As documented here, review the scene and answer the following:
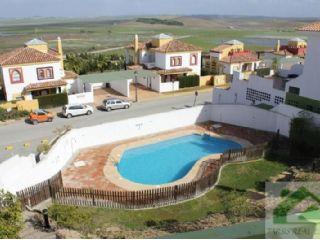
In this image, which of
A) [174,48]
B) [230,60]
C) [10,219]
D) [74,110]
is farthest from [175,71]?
[10,219]

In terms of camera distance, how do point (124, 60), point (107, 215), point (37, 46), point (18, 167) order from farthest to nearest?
point (124, 60) < point (37, 46) < point (18, 167) < point (107, 215)

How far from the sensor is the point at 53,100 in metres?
42.0

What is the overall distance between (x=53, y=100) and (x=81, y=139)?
13.4 meters

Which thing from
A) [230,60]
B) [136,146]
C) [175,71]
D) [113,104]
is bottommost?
[136,146]

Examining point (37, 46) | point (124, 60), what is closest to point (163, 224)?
point (37, 46)

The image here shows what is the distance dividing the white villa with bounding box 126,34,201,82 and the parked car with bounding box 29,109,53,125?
62.1 feet

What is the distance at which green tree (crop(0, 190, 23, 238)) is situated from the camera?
12.9m

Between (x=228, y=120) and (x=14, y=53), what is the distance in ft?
87.1

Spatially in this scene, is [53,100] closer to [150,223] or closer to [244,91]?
[244,91]

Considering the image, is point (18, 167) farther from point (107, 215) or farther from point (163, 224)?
point (163, 224)

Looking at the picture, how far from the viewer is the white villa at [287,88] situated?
98.4 ft

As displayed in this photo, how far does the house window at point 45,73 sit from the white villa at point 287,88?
2005cm

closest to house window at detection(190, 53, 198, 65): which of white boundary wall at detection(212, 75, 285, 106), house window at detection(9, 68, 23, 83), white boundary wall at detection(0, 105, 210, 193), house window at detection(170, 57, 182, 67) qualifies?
house window at detection(170, 57, 182, 67)

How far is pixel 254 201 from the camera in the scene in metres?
21.5
